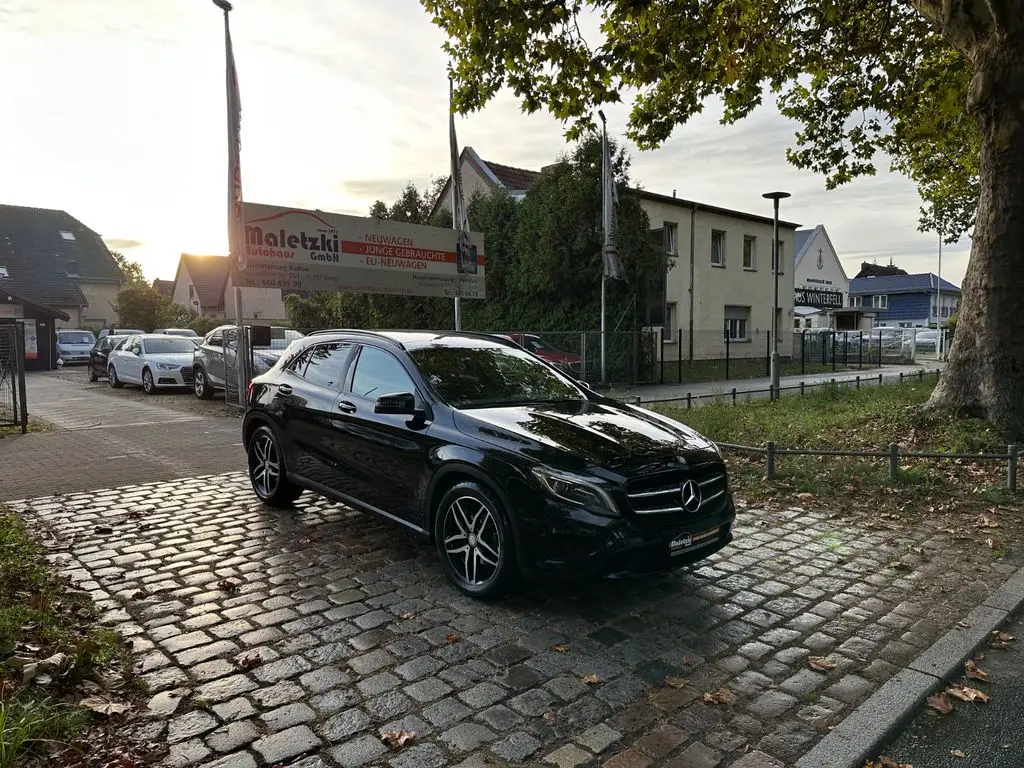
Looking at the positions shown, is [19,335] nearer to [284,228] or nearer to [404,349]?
[284,228]

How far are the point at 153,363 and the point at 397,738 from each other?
718 inches

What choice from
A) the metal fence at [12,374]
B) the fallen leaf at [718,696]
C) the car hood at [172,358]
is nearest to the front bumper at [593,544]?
the fallen leaf at [718,696]

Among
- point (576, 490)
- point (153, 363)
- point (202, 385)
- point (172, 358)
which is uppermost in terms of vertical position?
point (172, 358)

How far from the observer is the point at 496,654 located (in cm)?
387

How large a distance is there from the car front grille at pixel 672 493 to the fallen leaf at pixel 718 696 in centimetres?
101

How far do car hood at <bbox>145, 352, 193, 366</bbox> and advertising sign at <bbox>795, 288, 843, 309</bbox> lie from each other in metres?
35.9

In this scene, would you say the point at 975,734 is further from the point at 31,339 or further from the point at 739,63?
the point at 31,339

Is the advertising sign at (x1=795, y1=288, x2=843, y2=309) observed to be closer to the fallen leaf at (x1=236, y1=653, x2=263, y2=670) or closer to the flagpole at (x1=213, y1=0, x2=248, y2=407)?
the flagpole at (x1=213, y1=0, x2=248, y2=407)

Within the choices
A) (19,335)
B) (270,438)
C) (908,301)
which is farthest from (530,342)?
(908,301)

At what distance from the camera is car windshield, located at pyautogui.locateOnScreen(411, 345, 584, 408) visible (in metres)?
5.14

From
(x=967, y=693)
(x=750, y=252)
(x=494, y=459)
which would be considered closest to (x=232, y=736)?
(x=494, y=459)

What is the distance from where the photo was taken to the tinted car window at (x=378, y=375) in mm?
5337

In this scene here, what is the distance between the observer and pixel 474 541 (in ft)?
15.0

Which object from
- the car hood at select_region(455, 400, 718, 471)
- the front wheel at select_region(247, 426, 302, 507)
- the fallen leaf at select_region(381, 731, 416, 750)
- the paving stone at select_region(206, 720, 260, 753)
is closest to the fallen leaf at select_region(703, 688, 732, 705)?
the car hood at select_region(455, 400, 718, 471)
